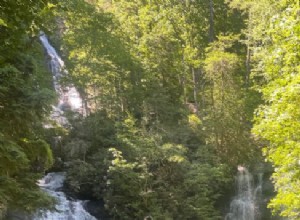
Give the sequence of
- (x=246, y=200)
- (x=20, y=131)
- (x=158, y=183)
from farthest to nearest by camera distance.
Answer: (x=246, y=200)
(x=158, y=183)
(x=20, y=131)

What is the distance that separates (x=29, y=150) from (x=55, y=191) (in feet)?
25.6

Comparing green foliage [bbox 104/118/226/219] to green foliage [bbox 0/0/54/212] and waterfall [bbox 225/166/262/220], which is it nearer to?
waterfall [bbox 225/166/262/220]

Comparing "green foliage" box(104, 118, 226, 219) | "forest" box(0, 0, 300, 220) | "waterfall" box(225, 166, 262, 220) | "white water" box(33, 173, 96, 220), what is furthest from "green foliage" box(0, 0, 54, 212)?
"waterfall" box(225, 166, 262, 220)

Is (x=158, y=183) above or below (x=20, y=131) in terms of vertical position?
above

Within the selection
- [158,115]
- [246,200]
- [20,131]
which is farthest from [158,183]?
[20,131]

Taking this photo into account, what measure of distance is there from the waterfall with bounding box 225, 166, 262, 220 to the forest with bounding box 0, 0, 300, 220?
0.35 m

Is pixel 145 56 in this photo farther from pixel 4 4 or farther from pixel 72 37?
pixel 4 4

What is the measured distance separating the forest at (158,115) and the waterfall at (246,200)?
0.35 m

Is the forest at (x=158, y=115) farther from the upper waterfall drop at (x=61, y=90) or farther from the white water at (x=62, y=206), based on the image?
the upper waterfall drop at (x=61, y=90)

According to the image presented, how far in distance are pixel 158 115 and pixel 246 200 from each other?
6980mm

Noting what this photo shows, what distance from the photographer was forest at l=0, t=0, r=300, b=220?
8656 millimetres

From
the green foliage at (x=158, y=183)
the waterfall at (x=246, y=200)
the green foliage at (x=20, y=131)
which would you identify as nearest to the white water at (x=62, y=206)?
the green foliage at (x=158, y=183)

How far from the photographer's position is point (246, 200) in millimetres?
17406

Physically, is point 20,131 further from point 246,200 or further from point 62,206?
point 246,200
